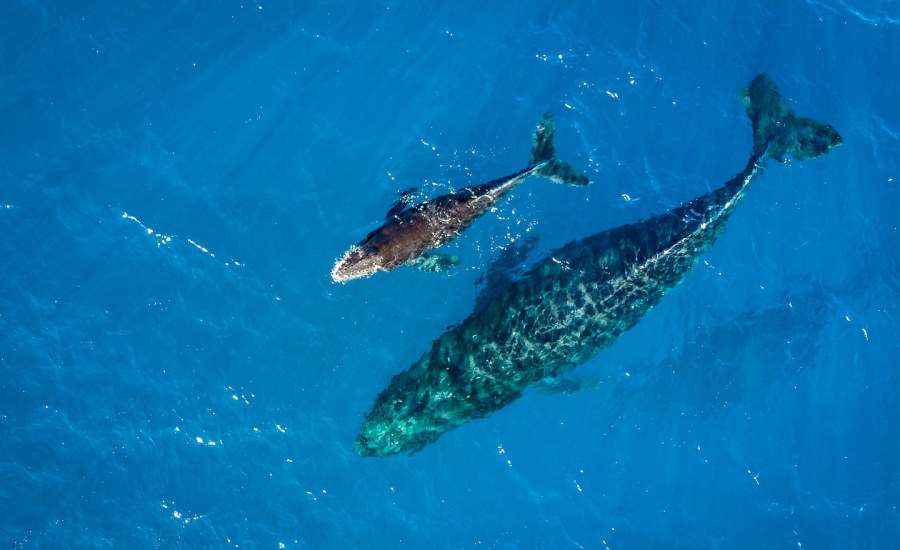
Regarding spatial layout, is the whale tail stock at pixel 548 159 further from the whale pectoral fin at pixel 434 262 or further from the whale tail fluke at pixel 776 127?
the whale tail fluke at pixel 776 127

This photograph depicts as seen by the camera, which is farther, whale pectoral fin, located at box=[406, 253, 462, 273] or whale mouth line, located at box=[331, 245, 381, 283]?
whale pectoral fin, located at box=[406, 253, 462, 273]

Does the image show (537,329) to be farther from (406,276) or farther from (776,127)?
(776,127)

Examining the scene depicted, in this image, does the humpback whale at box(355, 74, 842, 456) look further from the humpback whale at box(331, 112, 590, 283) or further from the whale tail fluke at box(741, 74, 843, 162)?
the whale tail fluke at box(741, 74, 843, 162)

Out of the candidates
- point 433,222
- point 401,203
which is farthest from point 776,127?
point 401,203

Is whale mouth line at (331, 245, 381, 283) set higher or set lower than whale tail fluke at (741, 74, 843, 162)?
lower

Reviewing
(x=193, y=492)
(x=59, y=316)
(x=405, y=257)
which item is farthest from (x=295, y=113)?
(x=193, y=492)

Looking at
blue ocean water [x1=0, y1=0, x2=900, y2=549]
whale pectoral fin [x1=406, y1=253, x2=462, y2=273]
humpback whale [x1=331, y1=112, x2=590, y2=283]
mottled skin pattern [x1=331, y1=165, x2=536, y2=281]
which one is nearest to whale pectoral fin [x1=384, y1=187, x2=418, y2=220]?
humpback whale [x1=331, y1=112, x2=590, y2=283]

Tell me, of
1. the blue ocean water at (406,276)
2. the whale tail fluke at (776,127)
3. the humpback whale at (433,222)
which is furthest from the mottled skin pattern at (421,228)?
the whale tail fluke at (776,127)
